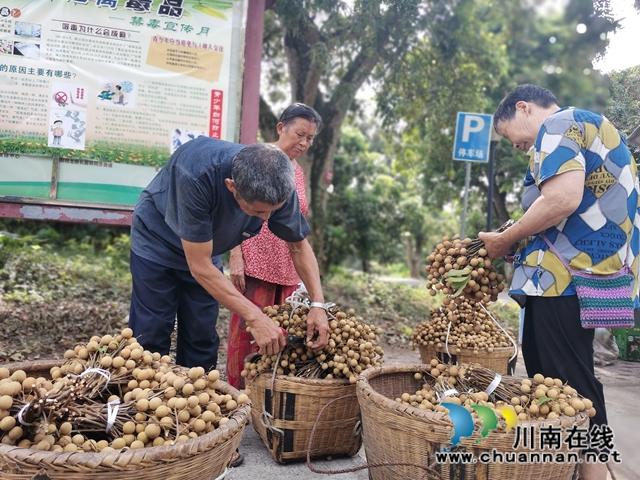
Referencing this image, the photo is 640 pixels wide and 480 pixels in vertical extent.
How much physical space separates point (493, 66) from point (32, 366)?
785cm

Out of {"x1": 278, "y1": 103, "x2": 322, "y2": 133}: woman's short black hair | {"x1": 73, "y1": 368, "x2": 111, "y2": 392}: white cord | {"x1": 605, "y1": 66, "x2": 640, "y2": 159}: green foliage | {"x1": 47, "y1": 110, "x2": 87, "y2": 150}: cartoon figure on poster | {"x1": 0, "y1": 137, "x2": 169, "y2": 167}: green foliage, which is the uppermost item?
{"x1": 605, "y1": 66, "x2": 640, "y2": 159}: green foliage

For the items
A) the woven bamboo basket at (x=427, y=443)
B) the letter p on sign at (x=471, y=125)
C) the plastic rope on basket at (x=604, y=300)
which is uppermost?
the letter p on sign at (x=471, y=125)

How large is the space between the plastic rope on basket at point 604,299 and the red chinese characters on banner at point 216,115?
271cm

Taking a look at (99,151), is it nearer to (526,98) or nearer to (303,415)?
(303,415)

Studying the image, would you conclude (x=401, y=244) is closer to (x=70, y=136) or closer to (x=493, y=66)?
(x=493, y=66)

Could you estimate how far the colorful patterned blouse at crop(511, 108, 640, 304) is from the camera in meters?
2.06

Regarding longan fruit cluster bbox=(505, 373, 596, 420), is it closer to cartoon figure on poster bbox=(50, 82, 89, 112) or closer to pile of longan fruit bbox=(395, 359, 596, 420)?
pile of longan fruit bbox=(395, 359, 596, 420)

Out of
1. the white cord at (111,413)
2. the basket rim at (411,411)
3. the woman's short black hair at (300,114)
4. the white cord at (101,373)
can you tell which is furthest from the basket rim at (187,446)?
the woman's short black hair at (300,114)

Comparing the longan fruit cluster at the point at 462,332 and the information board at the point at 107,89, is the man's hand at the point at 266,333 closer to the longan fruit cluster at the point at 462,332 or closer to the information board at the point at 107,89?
the longan fruit cluster at the point at 462,332

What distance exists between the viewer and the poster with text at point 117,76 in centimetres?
358

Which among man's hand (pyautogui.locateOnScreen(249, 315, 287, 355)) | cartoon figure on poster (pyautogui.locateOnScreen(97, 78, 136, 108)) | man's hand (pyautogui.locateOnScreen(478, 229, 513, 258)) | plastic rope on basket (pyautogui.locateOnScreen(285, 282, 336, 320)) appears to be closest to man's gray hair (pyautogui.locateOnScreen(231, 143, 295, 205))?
man's hand (pyautogui.locateOnScreen(249, 315, 287, 355))

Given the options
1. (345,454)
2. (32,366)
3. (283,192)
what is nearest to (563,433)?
(345,454)

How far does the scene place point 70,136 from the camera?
365 centimetres

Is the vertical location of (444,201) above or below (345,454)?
above
